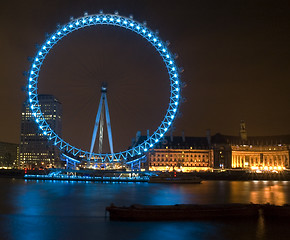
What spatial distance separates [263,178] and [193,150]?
2388 centimetres

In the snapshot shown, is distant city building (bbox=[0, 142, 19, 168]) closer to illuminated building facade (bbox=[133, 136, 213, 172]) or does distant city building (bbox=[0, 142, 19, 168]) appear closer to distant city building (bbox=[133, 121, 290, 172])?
distant city building (bbox=[133, 121, 290, 172])

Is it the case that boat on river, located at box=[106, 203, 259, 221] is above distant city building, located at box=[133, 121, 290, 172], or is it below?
below

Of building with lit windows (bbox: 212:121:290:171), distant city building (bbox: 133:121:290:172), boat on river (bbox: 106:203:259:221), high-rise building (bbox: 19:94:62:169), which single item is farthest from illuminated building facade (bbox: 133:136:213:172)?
boat on river (bbox: 106:203:259:221)

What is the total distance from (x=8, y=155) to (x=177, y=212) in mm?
142132

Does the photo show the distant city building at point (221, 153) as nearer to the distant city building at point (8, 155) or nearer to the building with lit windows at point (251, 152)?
the building with lit windows at point (251, 152)

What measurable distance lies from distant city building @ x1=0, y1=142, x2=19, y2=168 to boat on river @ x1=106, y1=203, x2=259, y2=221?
133 m

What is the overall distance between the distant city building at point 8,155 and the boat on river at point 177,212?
5245 inches

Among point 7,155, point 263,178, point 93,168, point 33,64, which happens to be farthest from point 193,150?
point 7,155

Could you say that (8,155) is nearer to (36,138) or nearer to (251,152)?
(36,138)

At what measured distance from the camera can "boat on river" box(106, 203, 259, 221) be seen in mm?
22062

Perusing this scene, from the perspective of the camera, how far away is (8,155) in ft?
504

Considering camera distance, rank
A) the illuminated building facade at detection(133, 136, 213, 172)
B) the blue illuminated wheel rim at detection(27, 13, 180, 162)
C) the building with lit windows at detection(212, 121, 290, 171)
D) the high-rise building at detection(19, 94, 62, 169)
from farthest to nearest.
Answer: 1. the high-rise building at detection(19, 94, 62, 169)
2. the building with lit windows at detection(212, 121, 290, 171)
3. the illuminated building facade at detection(133, 136, 213, 172)
4. the blue illuminated wheel rim at detection(27, 13, 180, 162)

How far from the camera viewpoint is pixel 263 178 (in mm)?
84688

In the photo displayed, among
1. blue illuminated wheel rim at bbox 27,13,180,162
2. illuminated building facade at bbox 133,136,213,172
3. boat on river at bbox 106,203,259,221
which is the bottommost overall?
boat on river at bbox 106,203,259,221
